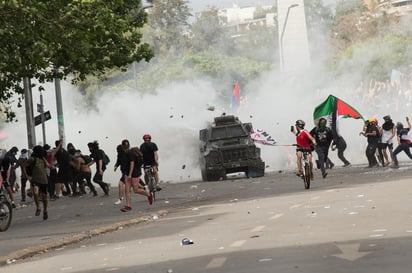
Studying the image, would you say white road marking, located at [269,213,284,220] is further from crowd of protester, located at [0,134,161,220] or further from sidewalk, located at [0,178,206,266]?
crowd of protester, located at [0,134,161,220]

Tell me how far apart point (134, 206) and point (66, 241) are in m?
10.0

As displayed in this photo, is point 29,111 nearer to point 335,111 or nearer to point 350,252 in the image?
point 335,111

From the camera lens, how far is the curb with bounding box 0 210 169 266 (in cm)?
1739

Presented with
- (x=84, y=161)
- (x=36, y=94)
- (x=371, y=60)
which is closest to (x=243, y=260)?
(x=84, y=161)

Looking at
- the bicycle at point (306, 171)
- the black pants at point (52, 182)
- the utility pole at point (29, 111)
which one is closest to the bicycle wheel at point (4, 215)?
the bicycle at point (306, 171)

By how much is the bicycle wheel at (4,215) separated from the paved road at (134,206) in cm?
16

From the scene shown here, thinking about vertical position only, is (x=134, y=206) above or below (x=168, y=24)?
below

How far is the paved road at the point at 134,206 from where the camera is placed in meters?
20.8

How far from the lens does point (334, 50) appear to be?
431 feet

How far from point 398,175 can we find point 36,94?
83.3 meters

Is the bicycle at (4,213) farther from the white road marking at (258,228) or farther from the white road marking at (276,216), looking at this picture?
the white road marking at (258,228)

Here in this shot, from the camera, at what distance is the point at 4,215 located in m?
24.3

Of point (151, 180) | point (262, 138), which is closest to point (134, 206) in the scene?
point (151, 180)

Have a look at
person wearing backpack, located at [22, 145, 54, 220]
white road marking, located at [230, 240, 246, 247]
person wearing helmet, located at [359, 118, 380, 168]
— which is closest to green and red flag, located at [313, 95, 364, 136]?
person wearing helmet, located at [359, 118, 380, 168]
